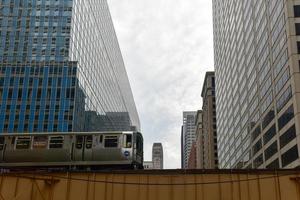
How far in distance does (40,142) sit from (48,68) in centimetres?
7647

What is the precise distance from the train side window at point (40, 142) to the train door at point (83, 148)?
2477mm

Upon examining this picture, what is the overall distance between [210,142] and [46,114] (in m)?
90.7

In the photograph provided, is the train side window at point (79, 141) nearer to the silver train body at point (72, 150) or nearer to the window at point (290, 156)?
the silver train body at point (72, 150)

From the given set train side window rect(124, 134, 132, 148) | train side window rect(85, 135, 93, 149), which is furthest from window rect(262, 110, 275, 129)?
train side window rect(85, 135, 93, 149)

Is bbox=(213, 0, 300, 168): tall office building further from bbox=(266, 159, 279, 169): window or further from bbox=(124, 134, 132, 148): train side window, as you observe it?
bbox=(124, 134, 132, 148): train side window

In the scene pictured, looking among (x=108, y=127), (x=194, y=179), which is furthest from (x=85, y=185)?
(x=108, y=127)

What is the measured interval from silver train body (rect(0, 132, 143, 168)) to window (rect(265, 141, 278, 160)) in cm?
4088

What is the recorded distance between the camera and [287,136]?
6103cm

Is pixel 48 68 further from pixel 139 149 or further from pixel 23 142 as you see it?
pixel 139 149

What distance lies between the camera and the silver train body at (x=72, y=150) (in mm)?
30922

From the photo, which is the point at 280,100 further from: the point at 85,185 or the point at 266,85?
the point at 85,185

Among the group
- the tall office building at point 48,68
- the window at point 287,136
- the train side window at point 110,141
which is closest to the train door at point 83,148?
the train side window at point 110,141

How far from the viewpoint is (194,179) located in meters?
18.3

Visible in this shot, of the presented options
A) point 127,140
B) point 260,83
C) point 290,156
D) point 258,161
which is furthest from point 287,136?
point 127,140
